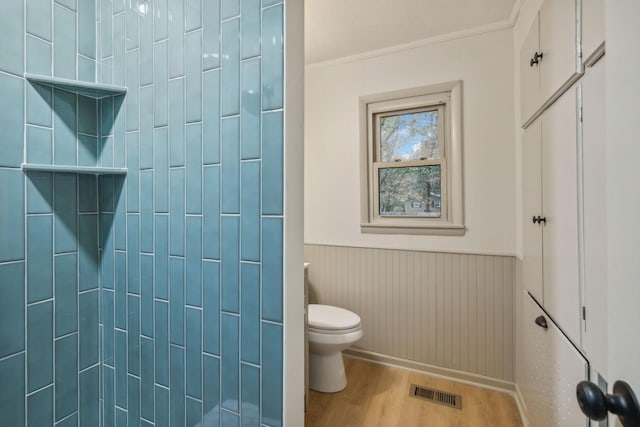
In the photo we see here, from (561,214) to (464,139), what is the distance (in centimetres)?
123

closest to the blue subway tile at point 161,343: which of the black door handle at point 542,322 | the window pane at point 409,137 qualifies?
the black door handle at point 542,322

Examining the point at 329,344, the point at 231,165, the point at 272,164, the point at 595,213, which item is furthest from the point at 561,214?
the point at 329,344

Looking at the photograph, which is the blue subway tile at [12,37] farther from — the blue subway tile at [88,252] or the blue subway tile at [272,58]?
the blue subway tile at [272,58]

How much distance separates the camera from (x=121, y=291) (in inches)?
46.0

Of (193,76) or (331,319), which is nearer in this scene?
(193,76)

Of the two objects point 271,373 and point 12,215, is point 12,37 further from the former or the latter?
point 271,373

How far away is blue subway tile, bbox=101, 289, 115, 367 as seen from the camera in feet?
3.91

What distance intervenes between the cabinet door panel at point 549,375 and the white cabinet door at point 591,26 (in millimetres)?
909

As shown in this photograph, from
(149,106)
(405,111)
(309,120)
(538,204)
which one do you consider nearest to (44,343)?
(149,106)

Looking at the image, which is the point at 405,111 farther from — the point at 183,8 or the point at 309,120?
the point at 183,8

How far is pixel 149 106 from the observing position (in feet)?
3.55

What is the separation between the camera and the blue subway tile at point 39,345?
102 cm

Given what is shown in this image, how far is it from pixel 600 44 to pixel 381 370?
227 centimetres

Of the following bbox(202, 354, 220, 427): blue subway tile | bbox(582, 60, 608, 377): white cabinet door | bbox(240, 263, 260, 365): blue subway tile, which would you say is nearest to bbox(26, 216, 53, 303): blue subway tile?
bbox(202, 354, 220, 427): blue subway tile
